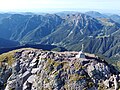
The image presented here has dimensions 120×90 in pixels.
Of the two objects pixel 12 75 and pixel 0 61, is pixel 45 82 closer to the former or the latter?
pixel 12 75

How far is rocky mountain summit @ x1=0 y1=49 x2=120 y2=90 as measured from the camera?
130125 mm

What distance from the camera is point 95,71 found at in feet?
441

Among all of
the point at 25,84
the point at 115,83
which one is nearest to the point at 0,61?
the point at 25,84

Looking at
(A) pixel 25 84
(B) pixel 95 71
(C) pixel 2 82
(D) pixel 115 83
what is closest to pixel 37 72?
(A) pixel 25 84

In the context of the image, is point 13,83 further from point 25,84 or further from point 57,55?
point 57,55

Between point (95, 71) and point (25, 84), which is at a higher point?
point (95, 71)

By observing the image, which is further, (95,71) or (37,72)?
(37,72)

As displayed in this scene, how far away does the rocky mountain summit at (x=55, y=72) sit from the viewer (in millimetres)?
130125

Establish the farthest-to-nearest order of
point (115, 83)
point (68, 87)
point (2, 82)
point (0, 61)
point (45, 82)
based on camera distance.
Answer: point (0, 61), point (2, 82), point (45, 82), point (68, 87), point (115, 83)

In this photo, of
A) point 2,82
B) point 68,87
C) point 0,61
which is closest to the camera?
point 68,87

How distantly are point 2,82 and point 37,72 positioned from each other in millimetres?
21651

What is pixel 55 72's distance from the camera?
142 meters

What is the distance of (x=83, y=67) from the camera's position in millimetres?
139000

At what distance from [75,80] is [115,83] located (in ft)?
66.6
